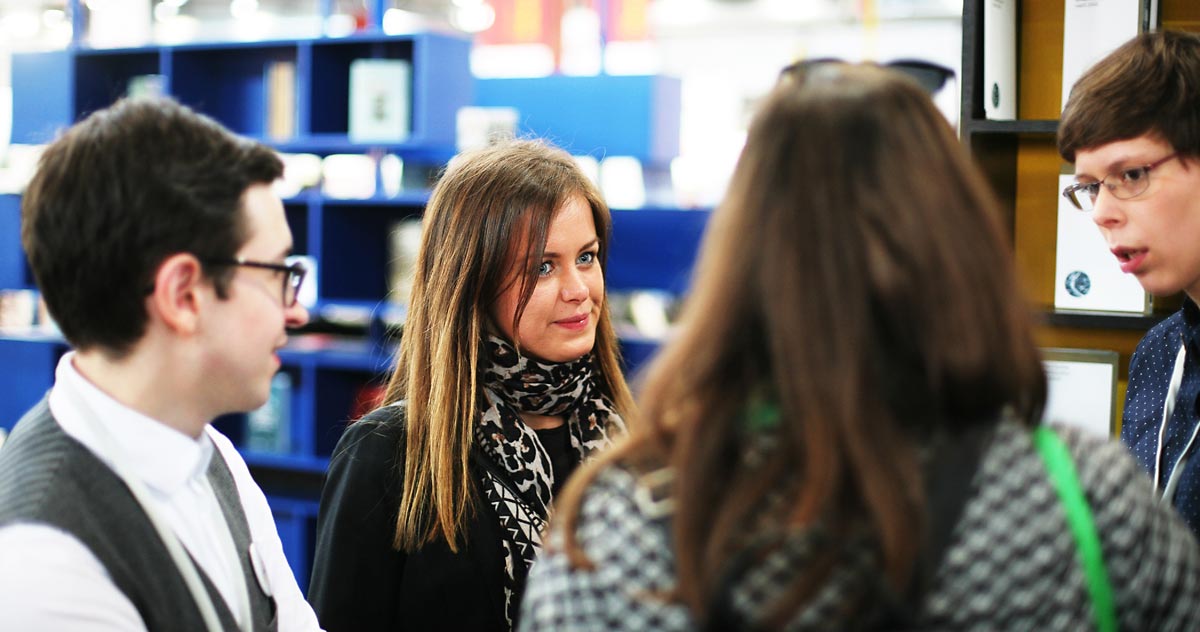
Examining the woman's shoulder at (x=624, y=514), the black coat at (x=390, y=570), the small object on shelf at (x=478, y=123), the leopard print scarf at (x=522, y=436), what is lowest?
the black coat at (x=390, y=570)

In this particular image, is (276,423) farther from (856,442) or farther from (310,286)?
(856,442)

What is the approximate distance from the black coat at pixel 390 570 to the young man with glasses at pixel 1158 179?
1.02m

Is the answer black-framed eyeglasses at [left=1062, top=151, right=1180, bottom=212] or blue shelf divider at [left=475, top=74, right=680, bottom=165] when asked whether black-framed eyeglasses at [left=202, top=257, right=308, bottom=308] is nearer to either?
black-framed eyeglasses at [left=1062, top=151, right=1180, bottom=212]

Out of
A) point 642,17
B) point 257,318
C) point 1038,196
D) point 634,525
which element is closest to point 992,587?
point 634,525

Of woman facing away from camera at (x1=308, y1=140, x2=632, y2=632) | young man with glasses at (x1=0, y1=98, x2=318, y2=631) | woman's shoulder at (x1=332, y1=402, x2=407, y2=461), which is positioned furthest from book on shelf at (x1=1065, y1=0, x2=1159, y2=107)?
young man with glasses at (x1=0, y1=98, x2=318, y2=631)

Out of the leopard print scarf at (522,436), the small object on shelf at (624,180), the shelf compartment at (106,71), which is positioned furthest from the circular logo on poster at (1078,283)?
the small object on shelf at (624,180)

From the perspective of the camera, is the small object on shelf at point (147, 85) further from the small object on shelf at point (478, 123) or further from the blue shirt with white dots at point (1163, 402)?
the blue shirt with white dots at point (1163, 402)

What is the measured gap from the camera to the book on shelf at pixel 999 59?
227 cm

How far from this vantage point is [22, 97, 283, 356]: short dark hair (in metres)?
1.28

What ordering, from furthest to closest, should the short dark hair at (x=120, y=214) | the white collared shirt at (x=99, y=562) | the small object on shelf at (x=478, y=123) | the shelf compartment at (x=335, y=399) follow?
the small object on shelf at (x=478, y=123) → the shelf compartment at (x=335, y=399) → the short dark hair at (x=120, y=214) → the white collared shirt at (x=99, y=562)

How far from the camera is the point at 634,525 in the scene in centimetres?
93

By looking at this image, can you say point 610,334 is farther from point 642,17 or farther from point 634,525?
point 642,17

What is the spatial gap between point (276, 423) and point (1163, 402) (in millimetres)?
4207

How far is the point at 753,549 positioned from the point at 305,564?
4457 mm
